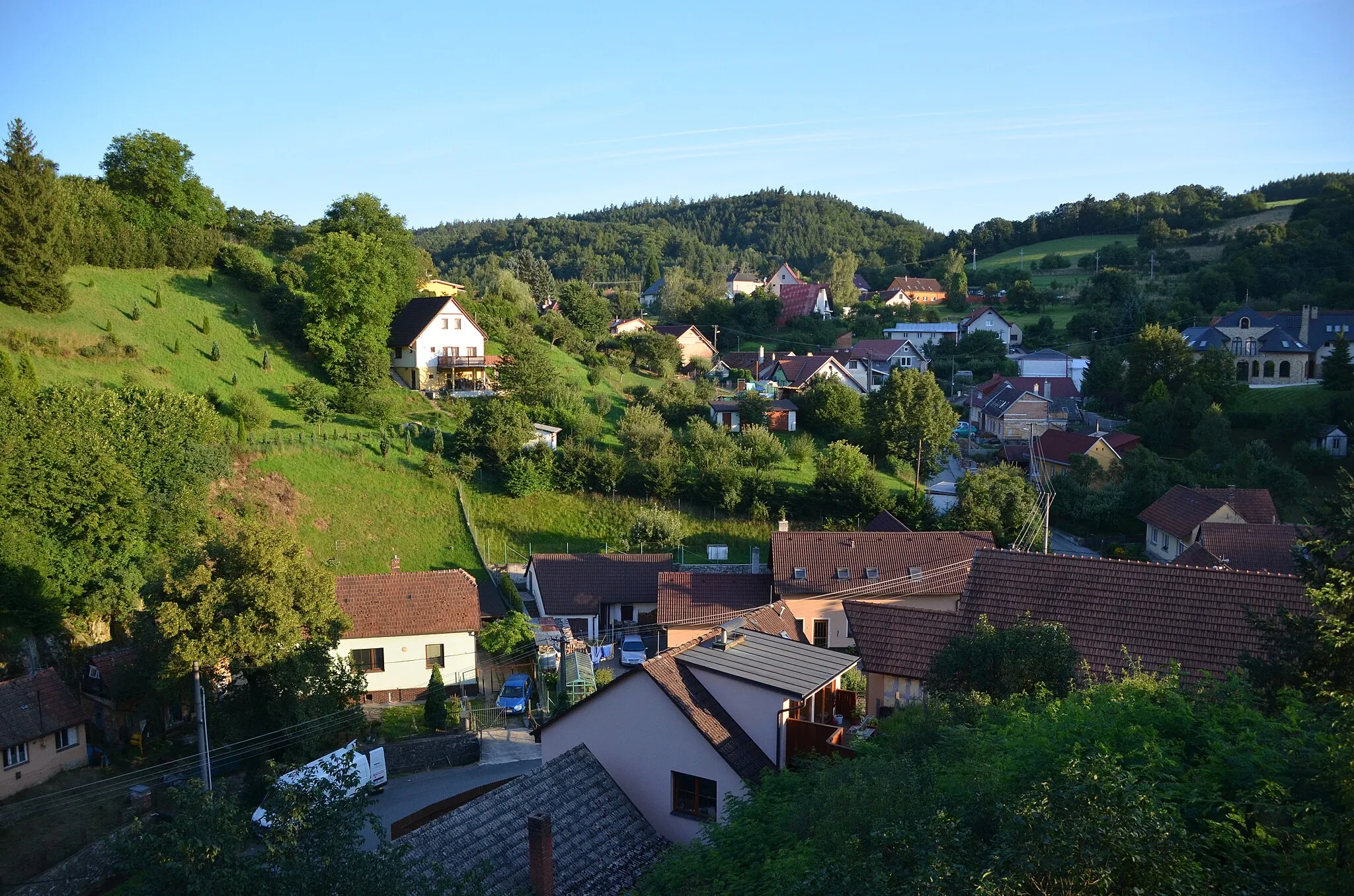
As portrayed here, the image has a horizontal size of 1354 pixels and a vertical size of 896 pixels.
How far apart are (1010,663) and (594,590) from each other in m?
16.7

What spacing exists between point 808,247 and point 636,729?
119 meters

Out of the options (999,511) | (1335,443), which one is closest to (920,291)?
(1335,443)

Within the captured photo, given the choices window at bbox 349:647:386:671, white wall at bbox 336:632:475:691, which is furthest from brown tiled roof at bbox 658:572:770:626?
window at bbox 349:647:386:671

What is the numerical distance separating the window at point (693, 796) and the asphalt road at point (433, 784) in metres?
6.11

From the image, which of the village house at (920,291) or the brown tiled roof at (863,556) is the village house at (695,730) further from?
the village house at (920,291)

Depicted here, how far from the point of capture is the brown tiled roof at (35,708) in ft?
57.0

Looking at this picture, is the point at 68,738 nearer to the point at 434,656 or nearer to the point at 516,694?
the point at 434,656

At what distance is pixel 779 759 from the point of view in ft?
40.2

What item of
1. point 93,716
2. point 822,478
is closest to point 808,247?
point 822,478

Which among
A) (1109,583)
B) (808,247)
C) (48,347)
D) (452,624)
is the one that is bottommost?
(452,624)

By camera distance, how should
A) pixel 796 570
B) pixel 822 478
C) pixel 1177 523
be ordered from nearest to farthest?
pixel 796 570 → pixel 1177 523 → pixel 822 478

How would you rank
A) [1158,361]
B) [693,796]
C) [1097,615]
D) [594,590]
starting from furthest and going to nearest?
[1158,361] < [594,590] < [1097,615] < [693,796]

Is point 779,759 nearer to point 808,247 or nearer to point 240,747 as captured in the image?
point 240,747

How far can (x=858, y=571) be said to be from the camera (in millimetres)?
25344
